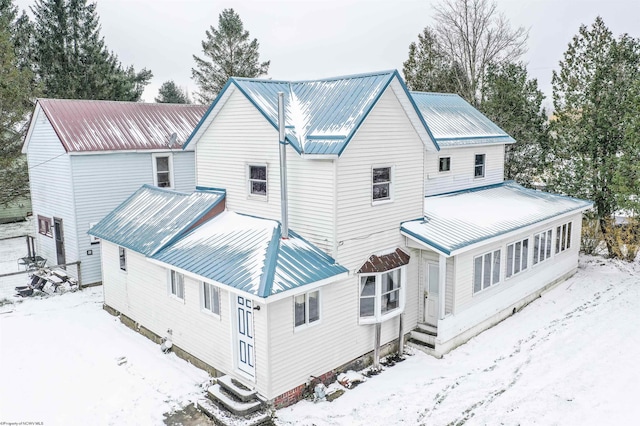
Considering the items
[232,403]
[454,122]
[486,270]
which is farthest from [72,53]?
[486,270]

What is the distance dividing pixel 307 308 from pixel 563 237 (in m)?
13.8

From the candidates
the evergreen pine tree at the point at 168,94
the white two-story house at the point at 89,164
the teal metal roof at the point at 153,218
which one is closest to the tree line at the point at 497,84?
the white two-story house at the point at 89,164

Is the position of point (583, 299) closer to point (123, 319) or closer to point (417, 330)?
point (417, 330)

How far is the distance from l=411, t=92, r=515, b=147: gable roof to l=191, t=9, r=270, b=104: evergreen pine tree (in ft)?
80.4

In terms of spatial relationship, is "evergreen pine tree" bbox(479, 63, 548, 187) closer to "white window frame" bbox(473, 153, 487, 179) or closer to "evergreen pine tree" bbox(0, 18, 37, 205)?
"white window frame" bbox(473, 153, 487, 179)

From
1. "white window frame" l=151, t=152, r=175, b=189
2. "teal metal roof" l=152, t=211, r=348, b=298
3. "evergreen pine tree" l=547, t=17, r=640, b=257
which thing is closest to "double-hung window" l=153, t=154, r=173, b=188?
"white window frame" l=151, t=152, r=175, b=189

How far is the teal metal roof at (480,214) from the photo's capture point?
13266mm

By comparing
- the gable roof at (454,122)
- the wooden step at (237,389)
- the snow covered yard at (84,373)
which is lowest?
the snow covered yard at (84,373)

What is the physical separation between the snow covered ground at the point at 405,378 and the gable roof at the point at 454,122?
7407 mm

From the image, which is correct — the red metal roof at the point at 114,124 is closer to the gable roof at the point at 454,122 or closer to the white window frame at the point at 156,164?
the white window frame at the point at 156,164

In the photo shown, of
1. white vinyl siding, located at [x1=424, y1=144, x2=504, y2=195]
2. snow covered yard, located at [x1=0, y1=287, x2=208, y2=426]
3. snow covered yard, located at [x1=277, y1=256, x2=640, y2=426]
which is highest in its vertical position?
white vinyl siding, located at [x1=424, y1=144, x2=504, y2=195]

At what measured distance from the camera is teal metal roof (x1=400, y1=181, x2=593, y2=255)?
13.3m

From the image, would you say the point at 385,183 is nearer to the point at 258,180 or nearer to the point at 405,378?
the point at 258,180

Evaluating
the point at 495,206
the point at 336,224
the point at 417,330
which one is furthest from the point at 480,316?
the point at 336,224
